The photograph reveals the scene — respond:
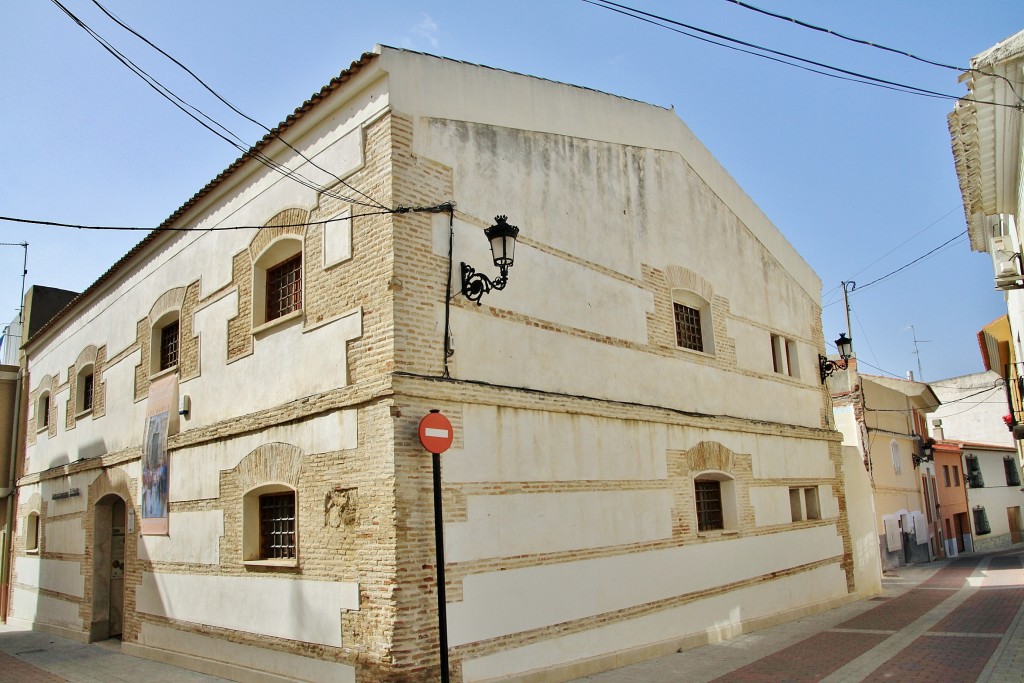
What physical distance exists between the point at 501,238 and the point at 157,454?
21.6ft

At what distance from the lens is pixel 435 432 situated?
6.81 metres

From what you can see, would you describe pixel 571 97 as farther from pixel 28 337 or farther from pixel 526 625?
pixel 28 337

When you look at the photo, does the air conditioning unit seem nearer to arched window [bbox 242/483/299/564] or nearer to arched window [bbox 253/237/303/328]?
arched window [bbox 253/237/303/328]

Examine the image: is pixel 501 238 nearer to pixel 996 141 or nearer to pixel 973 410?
pixel 996 141

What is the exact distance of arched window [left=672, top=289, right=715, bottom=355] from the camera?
38.9 feet

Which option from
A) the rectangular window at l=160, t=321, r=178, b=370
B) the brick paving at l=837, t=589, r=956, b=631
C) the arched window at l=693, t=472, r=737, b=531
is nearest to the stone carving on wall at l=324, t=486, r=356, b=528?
the rectangular window at l=160, t=321, r=178, b=370

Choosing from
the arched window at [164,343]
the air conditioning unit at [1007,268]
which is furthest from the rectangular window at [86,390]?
the air conditioning unit at [1007,268]

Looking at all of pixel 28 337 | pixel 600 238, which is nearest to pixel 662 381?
pixel 600 238

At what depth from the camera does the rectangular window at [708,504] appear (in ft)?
37.4

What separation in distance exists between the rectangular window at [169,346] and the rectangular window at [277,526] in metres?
3.77

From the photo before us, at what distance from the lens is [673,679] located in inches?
327

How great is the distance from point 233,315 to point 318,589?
13.0 ft

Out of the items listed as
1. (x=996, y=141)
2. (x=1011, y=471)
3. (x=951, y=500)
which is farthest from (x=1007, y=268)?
(x=1011, y=471)

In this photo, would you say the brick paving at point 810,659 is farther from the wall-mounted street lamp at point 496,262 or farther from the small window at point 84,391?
the small window at point 84,391
